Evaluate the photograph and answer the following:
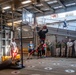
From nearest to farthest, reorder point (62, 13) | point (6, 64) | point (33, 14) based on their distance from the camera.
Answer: point (6, 64) < point (62, 13) < point (33, 14)

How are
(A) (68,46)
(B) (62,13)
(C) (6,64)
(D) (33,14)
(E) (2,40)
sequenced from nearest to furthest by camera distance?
(C) (6,64) < (E) (2,40) < (A) (68,46) < (B) (62,13) < (D) (33,14)

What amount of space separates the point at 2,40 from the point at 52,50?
7.79m

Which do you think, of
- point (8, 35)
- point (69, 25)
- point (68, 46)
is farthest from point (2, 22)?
point (69, 25)

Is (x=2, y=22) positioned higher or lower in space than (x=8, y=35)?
higher

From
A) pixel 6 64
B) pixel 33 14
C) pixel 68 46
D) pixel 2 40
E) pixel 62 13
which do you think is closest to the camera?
pixel 6 64

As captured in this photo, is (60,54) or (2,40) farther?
(60,54)

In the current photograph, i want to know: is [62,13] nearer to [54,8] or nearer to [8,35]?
[54,8]

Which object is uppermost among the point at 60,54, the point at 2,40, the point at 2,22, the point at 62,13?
the point at 62,13

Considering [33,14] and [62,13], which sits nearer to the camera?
[62,13]

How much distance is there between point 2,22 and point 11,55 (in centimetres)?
192

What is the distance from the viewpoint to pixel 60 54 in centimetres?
1534

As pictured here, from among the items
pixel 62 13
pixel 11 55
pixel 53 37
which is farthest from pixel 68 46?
pixel 11 55

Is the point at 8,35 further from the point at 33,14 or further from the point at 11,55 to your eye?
the point at 33,14

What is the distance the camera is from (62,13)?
16.0m
